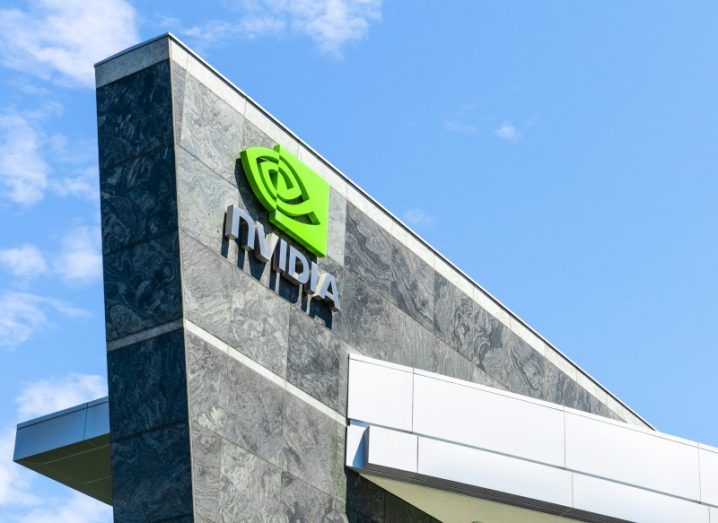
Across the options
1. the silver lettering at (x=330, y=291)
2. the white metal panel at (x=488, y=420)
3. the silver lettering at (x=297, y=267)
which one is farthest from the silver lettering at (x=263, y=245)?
the white metal panel at (x=488, y=420)

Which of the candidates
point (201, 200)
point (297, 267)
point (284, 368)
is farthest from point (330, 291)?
point (201, 200)

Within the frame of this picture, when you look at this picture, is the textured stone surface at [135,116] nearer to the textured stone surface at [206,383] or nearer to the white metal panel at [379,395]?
the textured stone surface at [206,383]

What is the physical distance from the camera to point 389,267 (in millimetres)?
24641

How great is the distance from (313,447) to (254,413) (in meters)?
1.62

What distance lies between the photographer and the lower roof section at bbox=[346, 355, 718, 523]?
74.1 feet

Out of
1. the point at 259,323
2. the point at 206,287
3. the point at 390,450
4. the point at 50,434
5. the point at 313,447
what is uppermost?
the point at 206,287

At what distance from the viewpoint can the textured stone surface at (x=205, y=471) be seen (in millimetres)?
18344

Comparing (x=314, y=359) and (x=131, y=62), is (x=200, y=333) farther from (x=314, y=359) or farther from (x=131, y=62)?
(x=131, y=62)

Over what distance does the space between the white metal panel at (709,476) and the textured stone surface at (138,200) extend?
1156cm

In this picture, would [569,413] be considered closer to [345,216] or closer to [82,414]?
[345,216]

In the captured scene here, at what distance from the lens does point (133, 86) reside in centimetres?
2072

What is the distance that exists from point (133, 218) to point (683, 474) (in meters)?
11.5

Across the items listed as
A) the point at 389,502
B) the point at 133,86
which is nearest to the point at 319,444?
the point at 389,502

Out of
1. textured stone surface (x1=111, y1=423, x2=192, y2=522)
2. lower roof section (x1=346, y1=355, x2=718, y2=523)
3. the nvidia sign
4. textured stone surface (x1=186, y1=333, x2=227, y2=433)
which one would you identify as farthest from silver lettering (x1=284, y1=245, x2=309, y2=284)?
textured stone surface (x1=111, y1=423, x2=192, y2=522)
